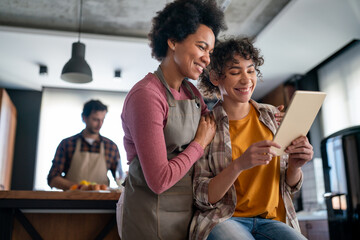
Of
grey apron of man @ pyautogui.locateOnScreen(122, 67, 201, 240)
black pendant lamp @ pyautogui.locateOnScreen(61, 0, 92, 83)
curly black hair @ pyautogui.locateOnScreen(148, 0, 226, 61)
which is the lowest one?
grey apron of man @ pyautogui.locateOnScreen(122, 67, 201, 240)

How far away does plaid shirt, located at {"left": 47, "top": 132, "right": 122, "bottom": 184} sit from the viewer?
336cm

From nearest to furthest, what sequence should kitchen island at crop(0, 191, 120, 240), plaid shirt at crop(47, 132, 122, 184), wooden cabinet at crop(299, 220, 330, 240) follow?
1. kitchen island at crop(0, 191, 120, 240)
2. plaid shirt at crop(47, 132, 122, 184)
3. wooden cabinet at crop(299, 220, 330, 240)

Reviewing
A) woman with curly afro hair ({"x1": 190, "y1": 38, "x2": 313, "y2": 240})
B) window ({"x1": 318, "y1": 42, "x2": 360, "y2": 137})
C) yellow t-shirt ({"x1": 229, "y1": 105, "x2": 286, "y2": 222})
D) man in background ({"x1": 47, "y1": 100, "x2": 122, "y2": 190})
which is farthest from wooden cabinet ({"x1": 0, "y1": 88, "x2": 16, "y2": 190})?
yellow t-shirt ({"x1": 229, "y1": 105, "x2": 286, "y2": 222})

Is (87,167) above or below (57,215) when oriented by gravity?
above

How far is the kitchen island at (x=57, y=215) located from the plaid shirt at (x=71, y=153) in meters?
1.19

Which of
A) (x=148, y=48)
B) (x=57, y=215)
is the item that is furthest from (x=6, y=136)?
(x=57, y=215)

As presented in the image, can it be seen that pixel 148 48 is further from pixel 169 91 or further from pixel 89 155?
pixel 169 91

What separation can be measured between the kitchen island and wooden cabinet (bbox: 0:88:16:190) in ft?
12.2

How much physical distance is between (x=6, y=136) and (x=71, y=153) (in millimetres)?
2742

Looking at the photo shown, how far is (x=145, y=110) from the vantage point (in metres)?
1.30

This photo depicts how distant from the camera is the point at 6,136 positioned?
5.70 meters

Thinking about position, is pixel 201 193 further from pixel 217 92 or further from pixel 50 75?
pixel 50 75

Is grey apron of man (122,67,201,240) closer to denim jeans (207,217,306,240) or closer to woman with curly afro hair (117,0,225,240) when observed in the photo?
woman with curly afro hair (117,0,225,240)

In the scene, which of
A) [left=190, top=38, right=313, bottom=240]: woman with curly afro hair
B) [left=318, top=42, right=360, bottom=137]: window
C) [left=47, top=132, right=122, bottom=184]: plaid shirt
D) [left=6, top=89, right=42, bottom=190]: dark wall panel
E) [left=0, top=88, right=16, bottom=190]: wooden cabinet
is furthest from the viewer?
[left=6, top=89, right=42, bottom=190]: dark wall panel
